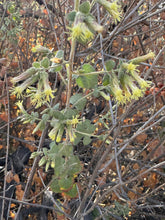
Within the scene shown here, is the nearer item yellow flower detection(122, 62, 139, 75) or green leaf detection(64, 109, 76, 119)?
yellow flower detection(122, 62, 139, 75)

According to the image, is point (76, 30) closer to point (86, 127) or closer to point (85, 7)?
point (85, 7)

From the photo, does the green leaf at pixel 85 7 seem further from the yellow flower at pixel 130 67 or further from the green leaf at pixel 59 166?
the green leaf at pixel 59 166

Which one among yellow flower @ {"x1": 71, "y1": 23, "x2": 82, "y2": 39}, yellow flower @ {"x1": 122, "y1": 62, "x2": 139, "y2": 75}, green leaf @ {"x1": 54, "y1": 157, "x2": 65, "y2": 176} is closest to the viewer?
yellow flower @ {"x1": 71, "y1": 23, "x2": 82, "y2": 39}

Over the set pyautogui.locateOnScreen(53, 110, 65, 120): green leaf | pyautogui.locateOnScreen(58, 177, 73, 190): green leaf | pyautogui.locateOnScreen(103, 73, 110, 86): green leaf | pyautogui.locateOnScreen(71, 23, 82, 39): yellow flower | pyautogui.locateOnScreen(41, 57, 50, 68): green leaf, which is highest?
pyautogui.locateOnScreen(71, 23, 82, 39): yellow flower

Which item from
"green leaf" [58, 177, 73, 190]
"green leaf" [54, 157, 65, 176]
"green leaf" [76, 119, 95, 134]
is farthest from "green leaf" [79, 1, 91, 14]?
"green leaf" [58, 177, 73, 190]

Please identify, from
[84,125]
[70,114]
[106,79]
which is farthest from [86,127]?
[106,79]

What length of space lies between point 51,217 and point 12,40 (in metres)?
1.74

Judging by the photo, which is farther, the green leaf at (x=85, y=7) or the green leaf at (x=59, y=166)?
the green leaf at (x=59, y=166)

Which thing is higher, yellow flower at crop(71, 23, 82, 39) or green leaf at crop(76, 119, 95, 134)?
yellow flower at crop(71, 23, 82, 39)

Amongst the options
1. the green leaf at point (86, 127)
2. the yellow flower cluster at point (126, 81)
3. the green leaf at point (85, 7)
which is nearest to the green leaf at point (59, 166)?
the green leaf at point (86, 127)

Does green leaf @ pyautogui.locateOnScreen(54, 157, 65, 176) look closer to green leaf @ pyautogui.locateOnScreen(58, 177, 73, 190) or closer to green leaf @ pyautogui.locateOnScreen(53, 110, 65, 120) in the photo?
green leaf @ pyautogui.locateOnScreen(58, 177, 73, 190)

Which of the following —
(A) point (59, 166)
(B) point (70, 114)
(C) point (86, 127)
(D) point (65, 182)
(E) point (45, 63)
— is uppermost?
(E) point (45, 63)

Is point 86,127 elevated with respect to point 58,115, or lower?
lower

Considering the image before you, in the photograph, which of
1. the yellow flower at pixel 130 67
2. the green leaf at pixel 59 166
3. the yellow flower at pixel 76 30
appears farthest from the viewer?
the green leaf at pixel 59 166
